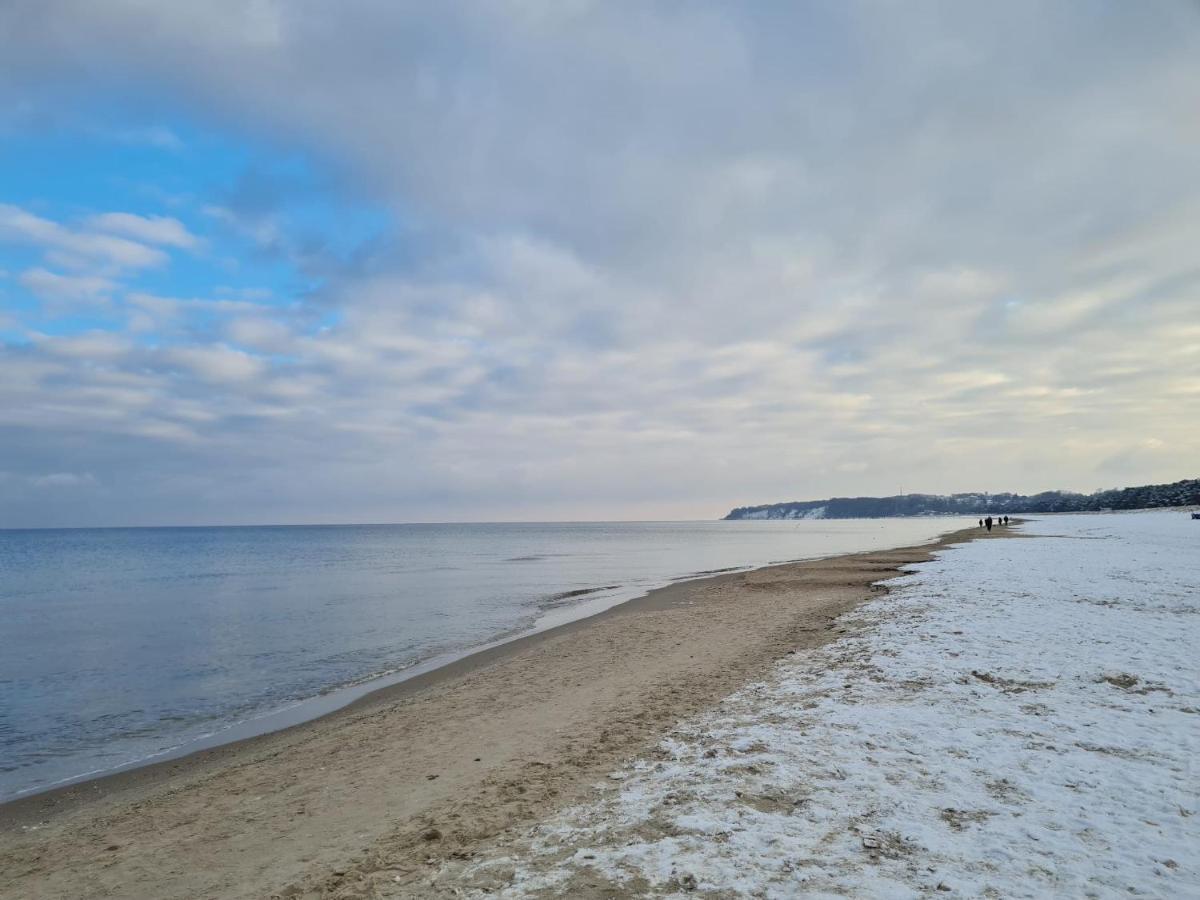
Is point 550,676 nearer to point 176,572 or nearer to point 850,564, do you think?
point 850,564

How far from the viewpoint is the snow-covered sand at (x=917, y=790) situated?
4.73 m

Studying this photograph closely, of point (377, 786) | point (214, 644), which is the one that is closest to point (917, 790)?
point (377, 786)

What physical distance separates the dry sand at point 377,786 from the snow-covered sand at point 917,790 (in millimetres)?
894

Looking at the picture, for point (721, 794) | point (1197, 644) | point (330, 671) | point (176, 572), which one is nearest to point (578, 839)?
point (721, 794)

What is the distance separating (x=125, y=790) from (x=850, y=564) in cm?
3459

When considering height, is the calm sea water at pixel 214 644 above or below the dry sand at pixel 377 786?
below

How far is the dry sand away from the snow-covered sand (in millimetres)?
→ 894

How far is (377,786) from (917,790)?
627 centimetres

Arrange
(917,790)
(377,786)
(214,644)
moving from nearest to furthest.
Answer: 1. (917,790)
2. (377,786)
3. (214,644)

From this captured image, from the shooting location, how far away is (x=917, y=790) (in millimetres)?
6016

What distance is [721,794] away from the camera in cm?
623

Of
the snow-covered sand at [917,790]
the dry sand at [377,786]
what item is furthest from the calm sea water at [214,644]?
the snow-covered sand at [917,790]

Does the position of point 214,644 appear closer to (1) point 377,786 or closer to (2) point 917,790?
(1) point 377,786

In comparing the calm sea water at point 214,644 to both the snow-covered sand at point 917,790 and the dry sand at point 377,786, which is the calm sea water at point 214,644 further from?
the snow-covered sand at point 917,790
